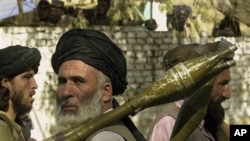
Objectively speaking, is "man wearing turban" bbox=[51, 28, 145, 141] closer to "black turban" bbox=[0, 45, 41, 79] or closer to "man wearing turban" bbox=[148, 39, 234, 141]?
"man wearing turban" bbox=[148, 39, 234, 141]

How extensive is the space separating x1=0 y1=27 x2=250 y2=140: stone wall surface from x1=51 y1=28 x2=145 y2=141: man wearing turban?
6.26m

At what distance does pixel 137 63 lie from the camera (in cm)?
1018

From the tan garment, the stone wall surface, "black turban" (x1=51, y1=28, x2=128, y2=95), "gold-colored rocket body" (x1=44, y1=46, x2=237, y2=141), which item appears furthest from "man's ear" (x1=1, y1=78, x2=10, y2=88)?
the stone wall surface

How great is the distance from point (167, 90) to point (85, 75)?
0.49 metres

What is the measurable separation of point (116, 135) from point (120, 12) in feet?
25.4

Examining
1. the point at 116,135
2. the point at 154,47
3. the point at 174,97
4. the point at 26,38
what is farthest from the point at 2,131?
the point at 154,47

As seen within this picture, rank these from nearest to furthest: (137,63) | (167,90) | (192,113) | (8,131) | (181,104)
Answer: (167,90) < (192,113) < (8,131) < (181,104) < (137,63)

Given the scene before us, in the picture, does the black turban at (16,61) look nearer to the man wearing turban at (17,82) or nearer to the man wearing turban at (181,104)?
the man wearing turban at (17,82)

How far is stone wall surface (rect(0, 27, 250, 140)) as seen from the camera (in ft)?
31.4


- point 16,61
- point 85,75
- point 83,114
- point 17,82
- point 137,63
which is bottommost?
point 137,63

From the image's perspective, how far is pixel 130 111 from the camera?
7.55ft

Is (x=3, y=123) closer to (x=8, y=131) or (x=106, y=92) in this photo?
(x=8, y=131)

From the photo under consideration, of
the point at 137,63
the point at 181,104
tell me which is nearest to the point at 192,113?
the point at 181,104

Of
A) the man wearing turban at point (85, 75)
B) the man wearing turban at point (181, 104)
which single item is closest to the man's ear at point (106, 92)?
the man wearing turban at point (85, 75)
